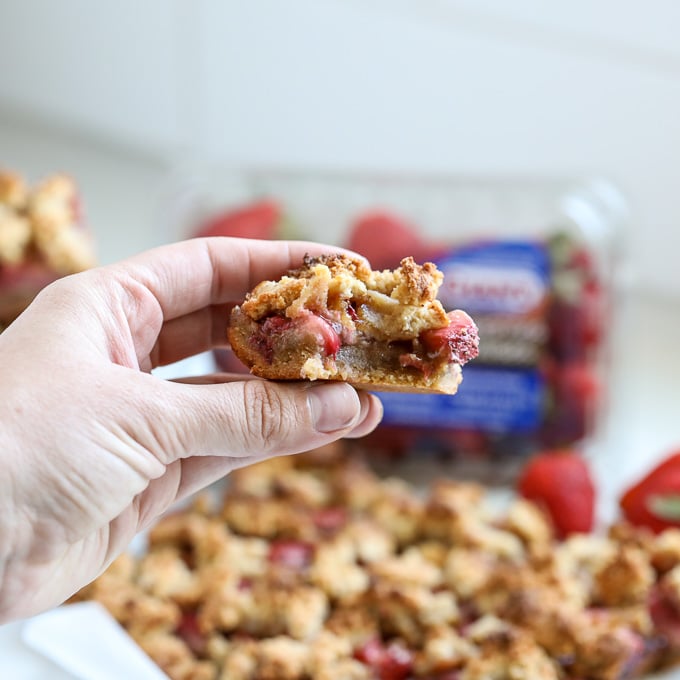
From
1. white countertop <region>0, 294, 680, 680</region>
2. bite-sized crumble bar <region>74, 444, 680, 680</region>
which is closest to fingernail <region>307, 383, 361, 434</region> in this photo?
bite-sized crumble bar <region>74, 444, 680, 680</region>

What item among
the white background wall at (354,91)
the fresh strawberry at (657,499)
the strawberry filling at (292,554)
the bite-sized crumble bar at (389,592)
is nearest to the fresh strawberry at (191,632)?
the bite-sized crumble bar at (389,592)

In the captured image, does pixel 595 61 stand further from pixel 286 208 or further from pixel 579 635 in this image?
pixel 579 635

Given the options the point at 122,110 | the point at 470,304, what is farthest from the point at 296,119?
the point at 470,304

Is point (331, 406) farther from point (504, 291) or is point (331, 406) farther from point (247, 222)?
point (247, 222)

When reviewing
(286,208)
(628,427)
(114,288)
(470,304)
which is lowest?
(628,427)

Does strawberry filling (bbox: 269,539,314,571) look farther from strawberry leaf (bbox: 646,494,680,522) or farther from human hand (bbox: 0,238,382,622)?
strawberry leaf (bbox: 646,494,680,522)

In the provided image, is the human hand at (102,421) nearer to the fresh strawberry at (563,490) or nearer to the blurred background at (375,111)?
the fresh strawberry at (563,490)

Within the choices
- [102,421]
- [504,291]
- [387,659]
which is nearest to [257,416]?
[102,421]
